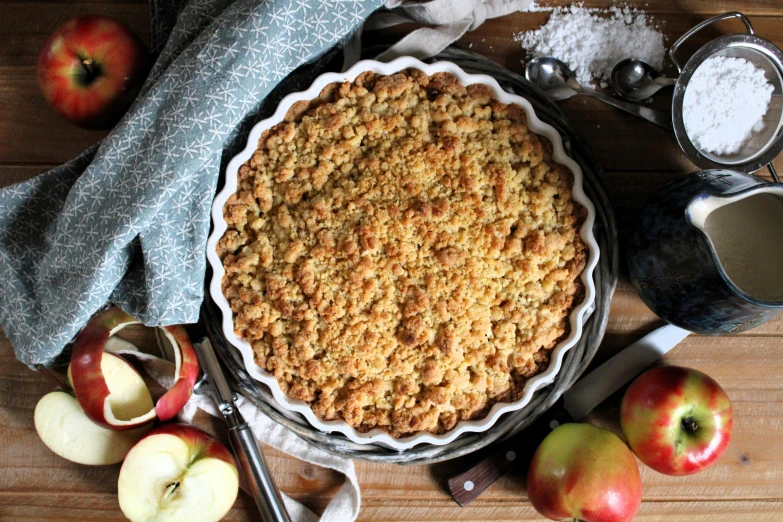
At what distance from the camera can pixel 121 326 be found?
1298 mm

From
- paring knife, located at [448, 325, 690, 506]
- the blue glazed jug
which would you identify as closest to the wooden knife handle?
paring knife, located at [448, 325, 690, 506]

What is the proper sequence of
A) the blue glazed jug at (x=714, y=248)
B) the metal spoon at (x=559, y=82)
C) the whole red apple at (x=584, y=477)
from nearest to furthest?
the blue glazed jug at (x=714, y=248) < the whole red apple at (x=584, y=477) < the metal spoon at (x=559, y=82)

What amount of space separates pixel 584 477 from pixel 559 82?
79 cm

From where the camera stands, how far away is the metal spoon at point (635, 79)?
1336mm

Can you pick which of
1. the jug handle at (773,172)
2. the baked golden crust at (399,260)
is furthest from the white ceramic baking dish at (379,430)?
the jug handle at (773,172)

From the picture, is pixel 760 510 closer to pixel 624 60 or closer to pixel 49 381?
pixel 624 60

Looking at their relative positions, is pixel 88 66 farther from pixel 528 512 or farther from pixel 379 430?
pixel 528 512

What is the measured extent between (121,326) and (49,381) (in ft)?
0.88

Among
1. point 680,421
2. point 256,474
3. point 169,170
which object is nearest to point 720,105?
point 680,421

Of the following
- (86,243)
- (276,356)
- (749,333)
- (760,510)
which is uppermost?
(86,243)

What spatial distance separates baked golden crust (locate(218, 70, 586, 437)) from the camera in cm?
116

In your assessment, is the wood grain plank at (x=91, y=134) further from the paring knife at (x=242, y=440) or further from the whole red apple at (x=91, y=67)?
the paring knife at (x=242, y=440)

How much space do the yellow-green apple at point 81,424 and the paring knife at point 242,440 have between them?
0.17 m

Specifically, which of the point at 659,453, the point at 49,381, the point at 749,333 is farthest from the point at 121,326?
the point at 749,333
